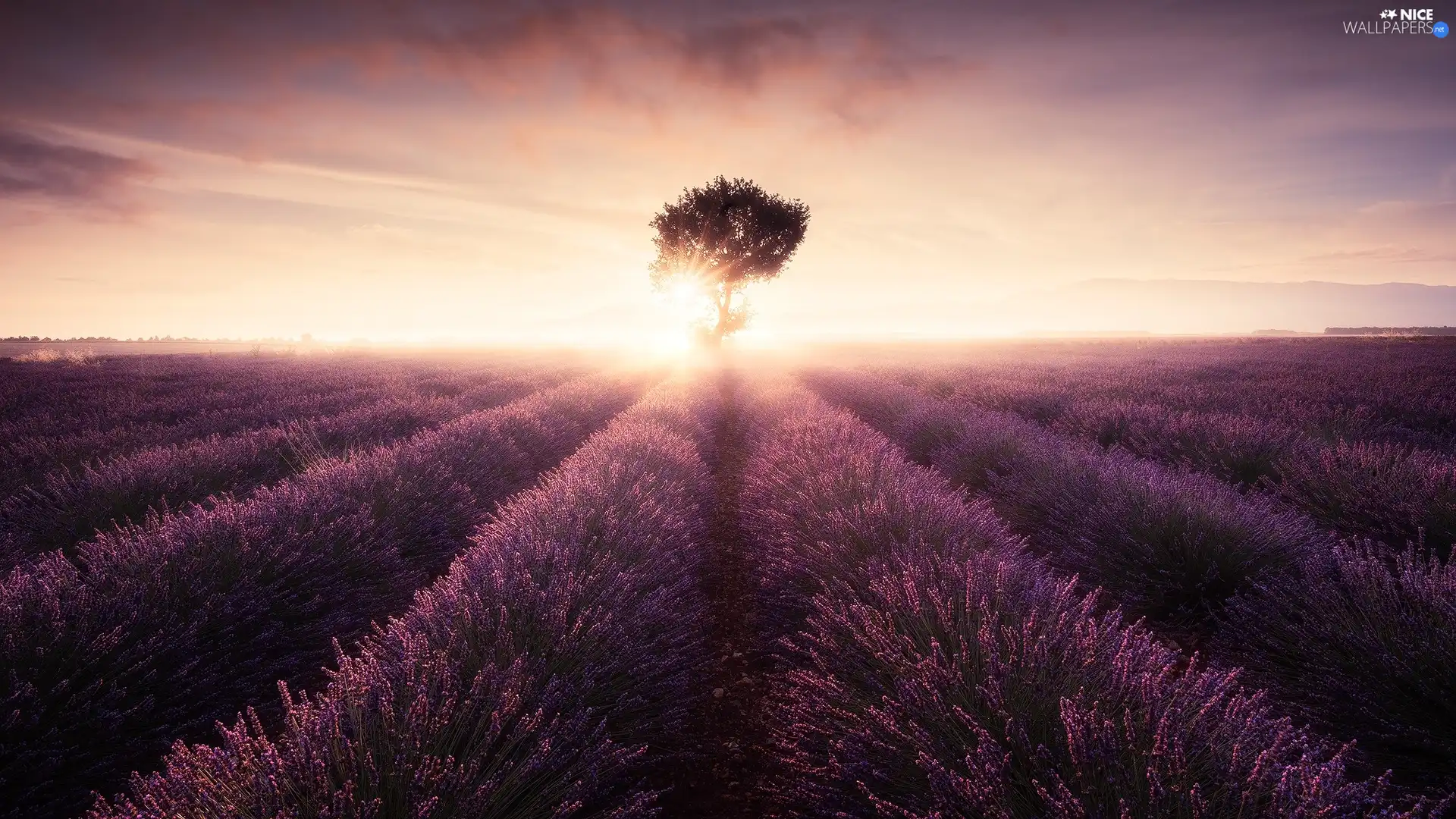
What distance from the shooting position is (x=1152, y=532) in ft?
11.0

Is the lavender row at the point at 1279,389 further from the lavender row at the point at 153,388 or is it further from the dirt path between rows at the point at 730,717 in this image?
the lavender row at the point at 153,388

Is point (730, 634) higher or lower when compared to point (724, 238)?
lower

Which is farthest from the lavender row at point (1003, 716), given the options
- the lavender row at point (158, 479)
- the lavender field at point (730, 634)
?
the lavender row at point (158, 479)

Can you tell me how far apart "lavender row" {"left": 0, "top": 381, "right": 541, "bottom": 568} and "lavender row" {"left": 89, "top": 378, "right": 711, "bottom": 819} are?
252 cm

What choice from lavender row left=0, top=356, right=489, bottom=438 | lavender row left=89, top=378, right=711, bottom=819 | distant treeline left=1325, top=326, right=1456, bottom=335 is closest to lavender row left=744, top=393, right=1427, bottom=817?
lavender row left=89, top=378, right=711, bottom=819

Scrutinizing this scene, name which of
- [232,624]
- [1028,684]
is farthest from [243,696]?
[1028,684]

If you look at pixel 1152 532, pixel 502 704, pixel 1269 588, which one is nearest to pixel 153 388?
pixel 502 704

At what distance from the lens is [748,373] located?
64.9 ft

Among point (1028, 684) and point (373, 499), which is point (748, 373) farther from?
point (1028, 684)

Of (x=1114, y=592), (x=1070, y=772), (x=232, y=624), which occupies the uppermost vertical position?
(x=1070, y=772)

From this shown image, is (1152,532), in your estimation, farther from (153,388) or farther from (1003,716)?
(153,388)

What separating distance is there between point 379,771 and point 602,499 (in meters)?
2.15

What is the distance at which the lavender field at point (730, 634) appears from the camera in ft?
4.66

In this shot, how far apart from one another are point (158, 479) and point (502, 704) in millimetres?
4913
